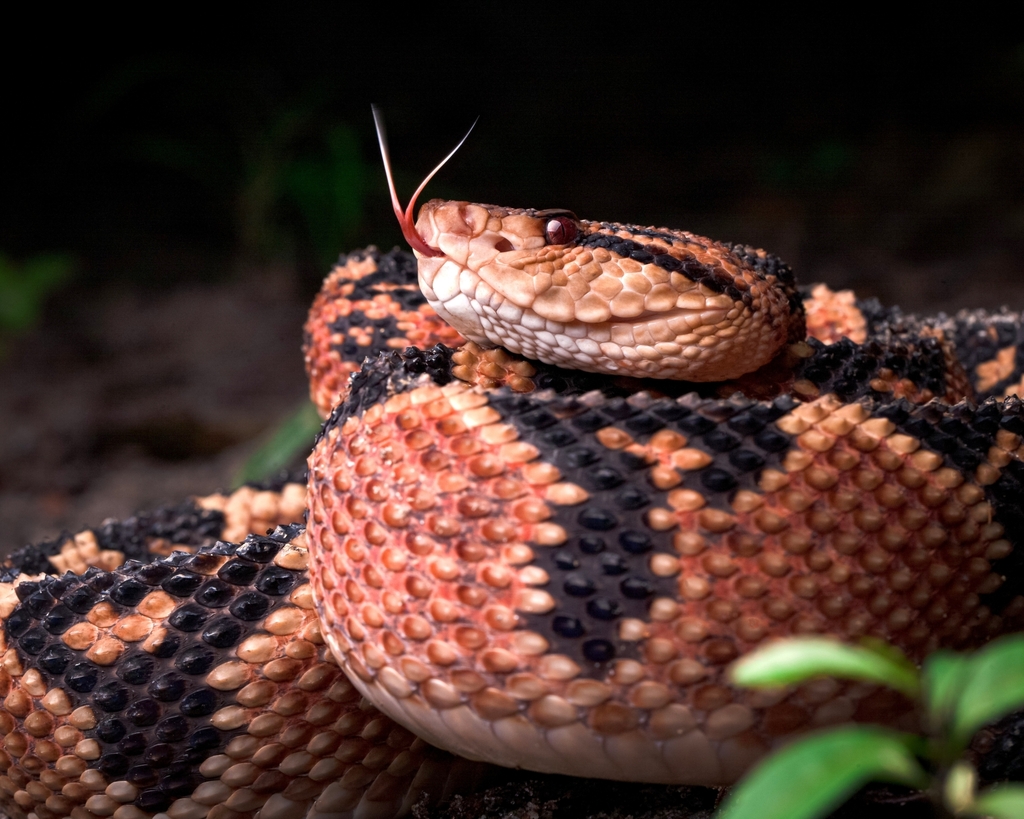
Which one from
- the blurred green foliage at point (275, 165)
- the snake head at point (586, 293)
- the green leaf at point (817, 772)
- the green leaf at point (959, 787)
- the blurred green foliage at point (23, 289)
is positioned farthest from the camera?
the blurred green foliage at point (275, 165)

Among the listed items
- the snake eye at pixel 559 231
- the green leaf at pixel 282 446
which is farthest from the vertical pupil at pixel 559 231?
the green leaf at pixel 282 446

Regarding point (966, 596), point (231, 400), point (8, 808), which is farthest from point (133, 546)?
point (231, 400)

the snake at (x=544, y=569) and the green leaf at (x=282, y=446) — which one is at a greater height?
the green leaf at (x=282, y=446)

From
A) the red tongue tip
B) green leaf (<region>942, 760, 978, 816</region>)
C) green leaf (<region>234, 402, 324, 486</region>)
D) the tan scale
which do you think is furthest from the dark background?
green leaf (<region>942, 760, 978, 816</region>)

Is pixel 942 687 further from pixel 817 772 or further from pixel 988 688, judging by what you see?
pixel 817 772

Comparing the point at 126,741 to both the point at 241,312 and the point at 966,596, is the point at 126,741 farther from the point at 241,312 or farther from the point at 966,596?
the point at 241,312

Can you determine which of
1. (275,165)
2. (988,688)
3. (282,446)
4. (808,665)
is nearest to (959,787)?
(988,688)

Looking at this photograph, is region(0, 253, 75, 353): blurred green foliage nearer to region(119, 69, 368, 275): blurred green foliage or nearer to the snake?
region(119, 69, 368, 275): blurred green foliage

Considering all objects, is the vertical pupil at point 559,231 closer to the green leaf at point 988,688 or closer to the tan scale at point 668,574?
the tan scale at point 668,574
